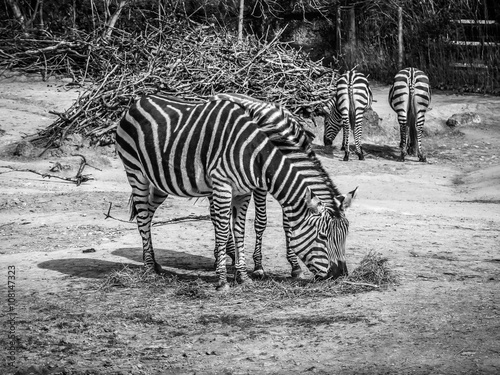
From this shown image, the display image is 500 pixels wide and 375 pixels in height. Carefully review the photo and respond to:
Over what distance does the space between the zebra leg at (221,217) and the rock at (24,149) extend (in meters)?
7.13

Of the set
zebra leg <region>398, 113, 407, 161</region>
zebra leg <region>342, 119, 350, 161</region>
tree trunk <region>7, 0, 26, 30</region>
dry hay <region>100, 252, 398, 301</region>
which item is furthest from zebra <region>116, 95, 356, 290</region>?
tree trunk <region>7, 0, 26, 30</region>

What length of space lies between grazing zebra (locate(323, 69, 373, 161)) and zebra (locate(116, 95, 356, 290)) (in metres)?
8.55

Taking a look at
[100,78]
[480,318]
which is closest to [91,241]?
[480,318]

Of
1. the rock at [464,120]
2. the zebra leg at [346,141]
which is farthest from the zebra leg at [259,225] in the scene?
the rock at [464,120]

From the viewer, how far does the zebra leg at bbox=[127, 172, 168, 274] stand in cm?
791

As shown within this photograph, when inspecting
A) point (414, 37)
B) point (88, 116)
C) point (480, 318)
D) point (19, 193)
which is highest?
point (414, 37)

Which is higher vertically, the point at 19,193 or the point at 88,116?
the point at 88,116

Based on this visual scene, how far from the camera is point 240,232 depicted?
7.44 m

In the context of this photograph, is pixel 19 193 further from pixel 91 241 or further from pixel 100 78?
pixel 100 78

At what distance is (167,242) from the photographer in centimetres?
918

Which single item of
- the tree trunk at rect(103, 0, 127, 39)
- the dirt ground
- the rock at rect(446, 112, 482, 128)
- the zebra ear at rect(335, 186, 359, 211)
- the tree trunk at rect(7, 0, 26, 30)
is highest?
the tree trunk at rect(7, 0, 26, 30)

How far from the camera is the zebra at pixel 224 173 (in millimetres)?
6852

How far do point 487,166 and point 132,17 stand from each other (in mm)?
9668

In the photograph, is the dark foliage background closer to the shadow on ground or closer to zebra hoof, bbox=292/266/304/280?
the shadow on ground
